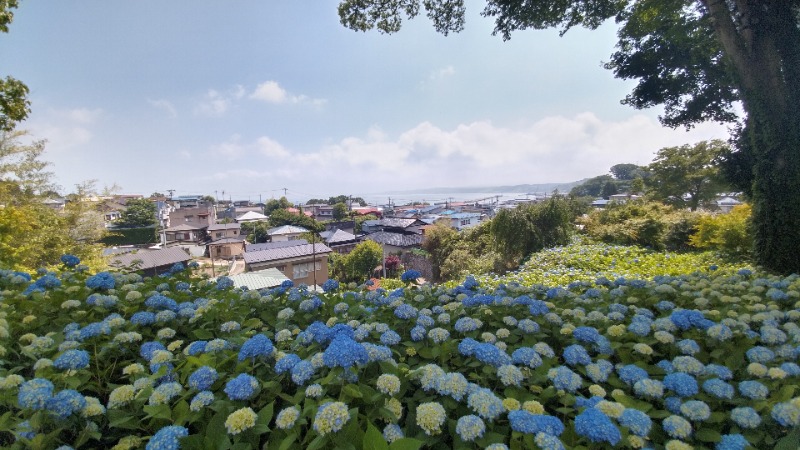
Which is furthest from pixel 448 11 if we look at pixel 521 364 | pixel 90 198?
pixel 90 198

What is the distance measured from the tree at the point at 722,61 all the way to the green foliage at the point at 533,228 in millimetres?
3314

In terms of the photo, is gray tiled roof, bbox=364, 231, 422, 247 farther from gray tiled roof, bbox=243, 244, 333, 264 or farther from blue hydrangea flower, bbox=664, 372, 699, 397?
blue hydrangea flower, bbox=664, 372, 699, 397

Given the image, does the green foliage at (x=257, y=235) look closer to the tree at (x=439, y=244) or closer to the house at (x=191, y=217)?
the house at (x=191, y=217)

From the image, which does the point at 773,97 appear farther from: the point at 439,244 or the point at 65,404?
the point at 439,244

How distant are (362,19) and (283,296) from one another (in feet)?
17.3

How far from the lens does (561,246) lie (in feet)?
29.2

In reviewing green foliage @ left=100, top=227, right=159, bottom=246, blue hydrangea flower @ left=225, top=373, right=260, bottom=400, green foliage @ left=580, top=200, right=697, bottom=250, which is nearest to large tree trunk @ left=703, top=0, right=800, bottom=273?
green foliage @ left=580, top=200, right=697, bottom=250

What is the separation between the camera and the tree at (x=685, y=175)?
1619 cm

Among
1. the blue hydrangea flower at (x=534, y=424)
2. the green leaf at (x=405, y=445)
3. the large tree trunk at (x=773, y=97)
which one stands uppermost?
the large tree trunk at (x=773, y=97)

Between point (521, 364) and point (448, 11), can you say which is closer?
point (521, 364)

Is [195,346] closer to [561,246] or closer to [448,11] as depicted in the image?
[448,11]

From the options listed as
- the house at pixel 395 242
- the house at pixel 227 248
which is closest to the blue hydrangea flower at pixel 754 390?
the house at pixel 395 242

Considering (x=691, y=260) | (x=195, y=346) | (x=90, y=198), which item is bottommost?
(x=691, y=260)

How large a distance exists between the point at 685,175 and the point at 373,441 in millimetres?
21928
